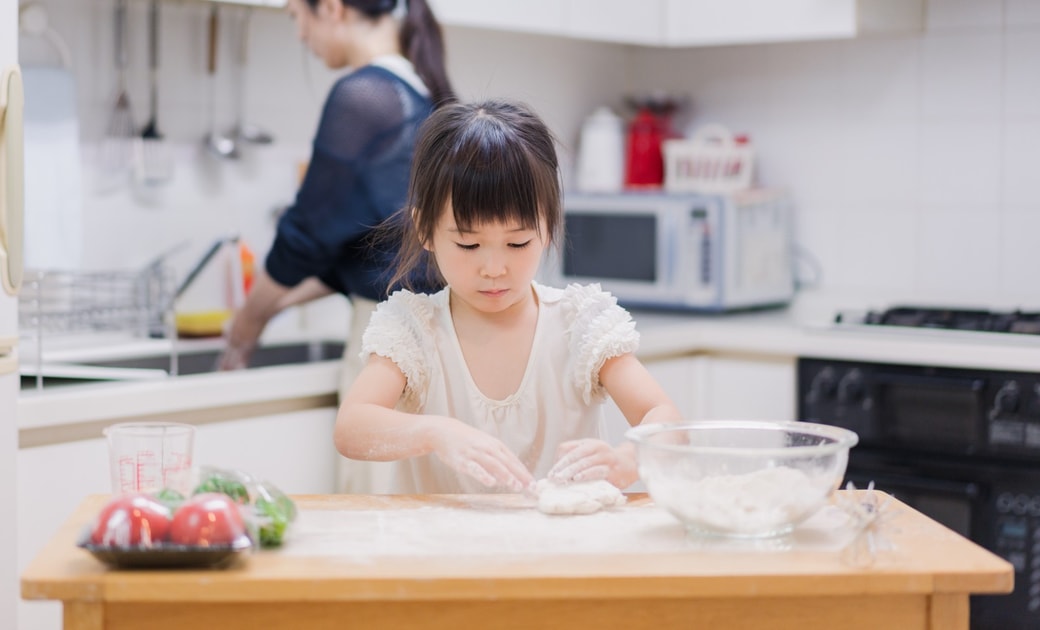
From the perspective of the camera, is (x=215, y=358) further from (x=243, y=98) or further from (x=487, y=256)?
(x=487, y=256)

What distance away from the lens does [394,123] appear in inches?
86.0

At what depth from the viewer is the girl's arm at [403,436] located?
4.41 ft

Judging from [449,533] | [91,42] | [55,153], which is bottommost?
[449,533]

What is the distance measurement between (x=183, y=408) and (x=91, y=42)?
2.80 feet

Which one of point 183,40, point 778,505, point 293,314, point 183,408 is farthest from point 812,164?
point 778,505

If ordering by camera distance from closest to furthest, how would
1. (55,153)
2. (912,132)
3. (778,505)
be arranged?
(778,505) < (55,153) < (912,132)

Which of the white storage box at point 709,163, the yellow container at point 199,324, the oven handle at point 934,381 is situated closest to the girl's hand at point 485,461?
the yellow container at point 199,324

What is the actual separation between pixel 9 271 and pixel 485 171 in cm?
71

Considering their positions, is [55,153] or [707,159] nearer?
[55,153]

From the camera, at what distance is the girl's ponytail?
228 centimetres

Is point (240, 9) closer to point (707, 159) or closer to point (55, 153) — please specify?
point (55, 153)

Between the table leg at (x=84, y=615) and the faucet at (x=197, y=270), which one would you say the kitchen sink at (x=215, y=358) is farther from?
the table leg at (x=84, y=615)

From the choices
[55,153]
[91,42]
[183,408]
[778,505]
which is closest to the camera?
[778,505]

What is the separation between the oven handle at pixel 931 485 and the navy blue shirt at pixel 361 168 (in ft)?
3.70
